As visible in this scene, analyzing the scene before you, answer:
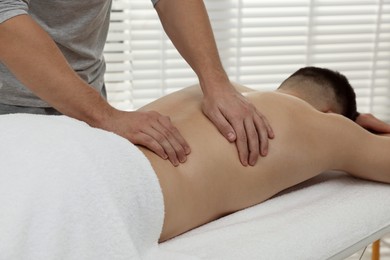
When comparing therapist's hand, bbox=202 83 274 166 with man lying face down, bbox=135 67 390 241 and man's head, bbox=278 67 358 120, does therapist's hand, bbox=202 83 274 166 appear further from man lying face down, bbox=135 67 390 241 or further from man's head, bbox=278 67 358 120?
man's head, bbox=278 67 358 120

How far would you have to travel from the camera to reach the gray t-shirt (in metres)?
1.83

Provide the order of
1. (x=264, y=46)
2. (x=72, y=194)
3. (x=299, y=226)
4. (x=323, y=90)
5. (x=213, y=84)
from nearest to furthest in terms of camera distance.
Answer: (x=72, y=194), (x=299, y=226), (x=213, y=84), (x=323, y=90), (x=264, y=46)

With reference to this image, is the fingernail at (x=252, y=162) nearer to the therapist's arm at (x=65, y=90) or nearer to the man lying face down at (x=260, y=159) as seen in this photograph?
the man lying face down at (x=260, y=159)

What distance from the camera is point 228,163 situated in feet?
5.27

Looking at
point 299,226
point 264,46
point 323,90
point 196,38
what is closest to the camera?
point 299,226

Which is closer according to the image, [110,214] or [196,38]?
[110,214]

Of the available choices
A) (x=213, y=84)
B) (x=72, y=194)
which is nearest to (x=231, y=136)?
(x=213, y=84)

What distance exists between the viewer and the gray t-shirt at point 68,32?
1829 mm

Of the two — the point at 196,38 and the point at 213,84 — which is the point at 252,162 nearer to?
the point at 213,84

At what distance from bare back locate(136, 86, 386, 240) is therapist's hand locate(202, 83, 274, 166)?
0.02 metres

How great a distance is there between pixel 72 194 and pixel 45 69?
1.26 ft

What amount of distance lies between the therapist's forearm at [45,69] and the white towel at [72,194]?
0.12 metres

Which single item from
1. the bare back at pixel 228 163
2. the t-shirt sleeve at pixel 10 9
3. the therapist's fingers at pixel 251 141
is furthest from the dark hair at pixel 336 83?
the t-shirt sleeve at pixel 10 9

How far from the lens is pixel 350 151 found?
176 cm
